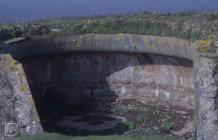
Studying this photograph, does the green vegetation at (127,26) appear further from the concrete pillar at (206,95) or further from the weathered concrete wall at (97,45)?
the concrete pillar at (206,95)

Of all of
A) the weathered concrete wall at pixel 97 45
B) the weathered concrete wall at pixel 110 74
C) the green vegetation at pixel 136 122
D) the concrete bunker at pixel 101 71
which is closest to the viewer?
the green vegetation at pixel 136 122

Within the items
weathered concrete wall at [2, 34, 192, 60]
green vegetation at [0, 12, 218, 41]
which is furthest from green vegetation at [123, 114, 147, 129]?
green vegetation at [0, 12, 218, 41]

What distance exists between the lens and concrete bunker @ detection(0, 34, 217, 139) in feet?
58.6

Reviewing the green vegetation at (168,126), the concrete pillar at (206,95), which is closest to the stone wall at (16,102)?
the concrete pillar at (206,95)

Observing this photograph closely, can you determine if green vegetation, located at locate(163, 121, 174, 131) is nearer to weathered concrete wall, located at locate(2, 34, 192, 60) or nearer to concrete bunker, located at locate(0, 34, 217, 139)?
concrete bunker, located at locate(0, 34, 217, 139)

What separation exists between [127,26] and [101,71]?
1.58 m

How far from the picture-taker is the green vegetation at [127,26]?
60.2ft

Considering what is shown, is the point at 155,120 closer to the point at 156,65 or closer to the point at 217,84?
the point at 156,65

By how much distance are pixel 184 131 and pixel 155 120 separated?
1.20 m

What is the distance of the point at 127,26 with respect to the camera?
19391 millimetres

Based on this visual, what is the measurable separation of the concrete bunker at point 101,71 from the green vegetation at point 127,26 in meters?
0.47

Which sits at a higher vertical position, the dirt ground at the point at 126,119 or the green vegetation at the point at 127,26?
the green vegetation at the point at 127,26

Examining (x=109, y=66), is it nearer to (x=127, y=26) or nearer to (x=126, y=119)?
(x=127, y=26)

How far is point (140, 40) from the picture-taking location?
18234 mm
